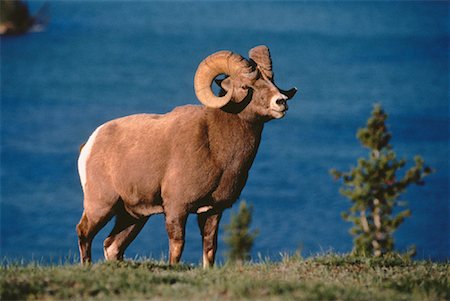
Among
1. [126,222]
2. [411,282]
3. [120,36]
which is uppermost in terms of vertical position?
[120,36]

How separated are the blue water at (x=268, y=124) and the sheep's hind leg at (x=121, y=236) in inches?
1576

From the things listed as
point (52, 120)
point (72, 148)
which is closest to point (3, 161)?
point (72, 148)

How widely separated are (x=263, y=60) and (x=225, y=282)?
3838mm

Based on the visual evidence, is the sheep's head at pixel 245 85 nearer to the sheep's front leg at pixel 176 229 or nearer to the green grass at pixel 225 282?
the sheep's front leg at pixel 176 229

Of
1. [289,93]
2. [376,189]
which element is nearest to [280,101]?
[289,93]

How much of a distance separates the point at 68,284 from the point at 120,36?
170557 mm

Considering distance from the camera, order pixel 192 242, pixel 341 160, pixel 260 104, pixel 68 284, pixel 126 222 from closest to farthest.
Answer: pixel 68 284 < pixel 260 104 < pixel 126 222 < pixel 192 242 < pixel 341 160

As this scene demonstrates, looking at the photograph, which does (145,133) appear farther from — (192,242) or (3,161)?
(3,161)

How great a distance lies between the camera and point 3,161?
3986 inches

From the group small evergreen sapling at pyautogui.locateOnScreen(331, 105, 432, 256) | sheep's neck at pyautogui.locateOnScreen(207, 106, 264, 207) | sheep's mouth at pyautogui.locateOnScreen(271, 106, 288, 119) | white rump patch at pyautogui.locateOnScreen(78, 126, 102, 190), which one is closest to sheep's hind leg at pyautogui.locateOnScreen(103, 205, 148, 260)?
white rump patch at pyautogui.locateOnScreen(78, 126, 102, 190)

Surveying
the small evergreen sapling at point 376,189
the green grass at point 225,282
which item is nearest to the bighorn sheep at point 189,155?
the green grass at point 225,282

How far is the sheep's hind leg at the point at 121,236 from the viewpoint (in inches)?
636

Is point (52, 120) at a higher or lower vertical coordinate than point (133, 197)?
higher

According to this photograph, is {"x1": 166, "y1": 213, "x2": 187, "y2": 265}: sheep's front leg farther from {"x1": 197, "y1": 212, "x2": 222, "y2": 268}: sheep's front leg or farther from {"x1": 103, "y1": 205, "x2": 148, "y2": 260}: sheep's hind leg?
{"x1": 103, "y1": 205, "x2": 148, "y2": 260}: sheep's hind leg
